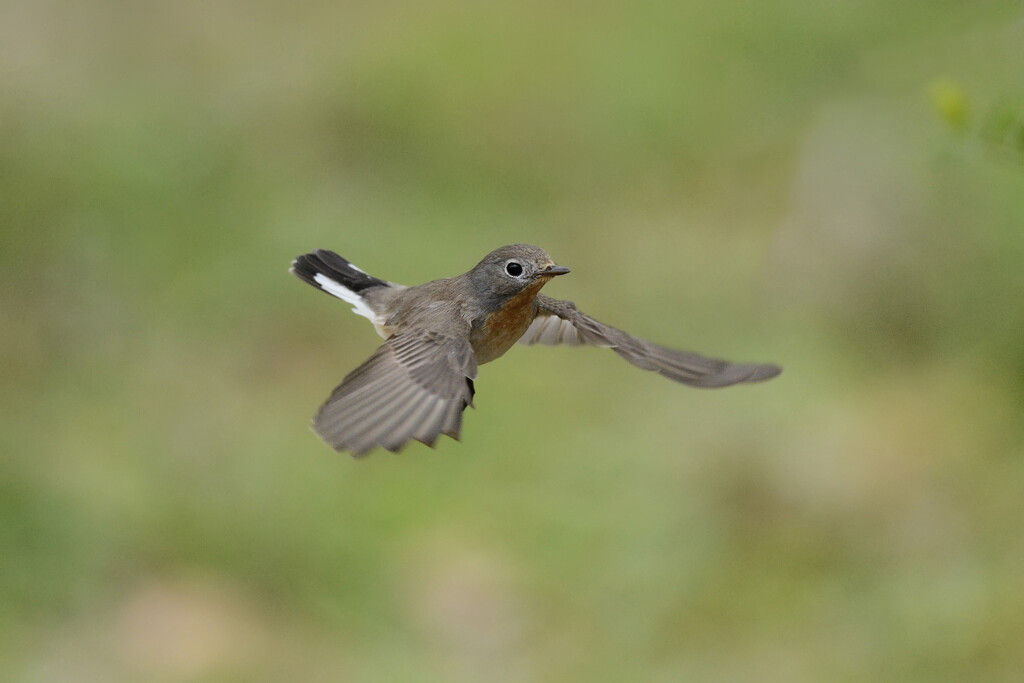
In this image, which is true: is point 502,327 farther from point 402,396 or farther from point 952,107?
point 952,107

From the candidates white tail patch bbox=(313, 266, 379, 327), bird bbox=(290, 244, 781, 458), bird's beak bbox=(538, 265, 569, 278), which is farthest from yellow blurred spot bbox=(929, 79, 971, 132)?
white tail patch bbox=(313, 266, 379, 327)

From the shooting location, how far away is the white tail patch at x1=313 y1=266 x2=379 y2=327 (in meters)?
3.82

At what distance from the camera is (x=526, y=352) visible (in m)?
8.84

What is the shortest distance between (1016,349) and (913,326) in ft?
2.56

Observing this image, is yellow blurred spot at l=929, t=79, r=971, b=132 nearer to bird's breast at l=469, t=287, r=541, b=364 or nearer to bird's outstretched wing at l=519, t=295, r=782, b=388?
bird's outstretched wing at l=519, t=295, r=782, b=388

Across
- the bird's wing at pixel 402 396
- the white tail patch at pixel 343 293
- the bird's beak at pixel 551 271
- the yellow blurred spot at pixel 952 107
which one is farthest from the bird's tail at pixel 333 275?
the yellow blurred spot at pixel 952 107

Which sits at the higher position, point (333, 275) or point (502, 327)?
point (333, 275)

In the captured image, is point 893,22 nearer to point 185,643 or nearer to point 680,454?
point 680,454

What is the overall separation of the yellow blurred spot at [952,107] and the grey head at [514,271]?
103 centimetres

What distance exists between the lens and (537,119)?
35.3 ft

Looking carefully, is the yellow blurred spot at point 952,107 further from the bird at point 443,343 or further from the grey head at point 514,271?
the grey head at point 514,271

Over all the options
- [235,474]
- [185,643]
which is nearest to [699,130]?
[235,474]

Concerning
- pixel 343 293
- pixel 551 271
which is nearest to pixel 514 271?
Answer: pixel 551 271

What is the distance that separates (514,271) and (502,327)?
29 centimetres
